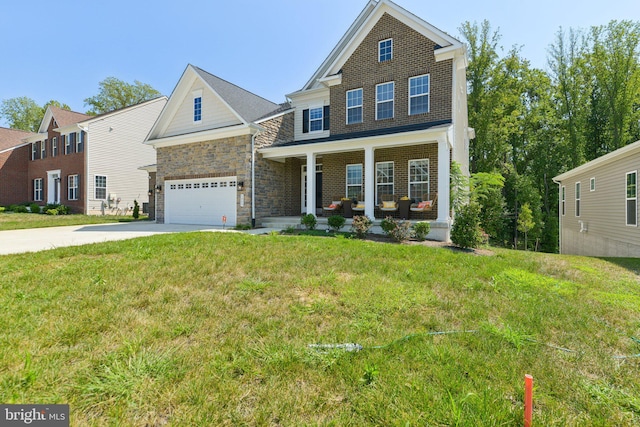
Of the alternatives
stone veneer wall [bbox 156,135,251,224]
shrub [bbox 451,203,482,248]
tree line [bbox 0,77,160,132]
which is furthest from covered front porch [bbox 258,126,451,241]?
tree line [bbox 0,77,160,132]

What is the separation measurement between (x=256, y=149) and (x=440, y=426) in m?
12.8

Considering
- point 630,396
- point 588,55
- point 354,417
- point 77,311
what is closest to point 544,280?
point 630,396

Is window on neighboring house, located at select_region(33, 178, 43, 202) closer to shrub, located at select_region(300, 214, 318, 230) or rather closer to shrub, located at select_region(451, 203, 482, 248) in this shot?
shrub, located at select_region(300, 214, 318, 230)

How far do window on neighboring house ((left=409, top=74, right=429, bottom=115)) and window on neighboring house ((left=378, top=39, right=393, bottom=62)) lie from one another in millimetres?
1552

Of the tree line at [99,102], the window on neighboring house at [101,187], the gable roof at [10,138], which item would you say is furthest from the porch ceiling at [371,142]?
the tree line at [99,102]

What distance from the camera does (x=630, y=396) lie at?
219cm

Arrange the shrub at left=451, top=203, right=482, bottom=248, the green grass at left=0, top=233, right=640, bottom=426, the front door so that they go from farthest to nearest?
the front door
the shrub at left=451, top=203, right=482, bottom=248
the green grass at left=0, top=233, right=640, bottom=426

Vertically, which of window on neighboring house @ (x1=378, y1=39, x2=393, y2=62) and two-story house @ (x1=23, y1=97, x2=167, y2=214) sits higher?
window on neighboring house @ (x1=378, y1=39, x2=393, y2=62)

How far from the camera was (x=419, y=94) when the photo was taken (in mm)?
12344

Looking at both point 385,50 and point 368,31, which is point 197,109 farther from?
point 385,50

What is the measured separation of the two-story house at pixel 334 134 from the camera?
11773 mm

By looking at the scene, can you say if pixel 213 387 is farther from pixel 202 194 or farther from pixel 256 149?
pixel 202 194

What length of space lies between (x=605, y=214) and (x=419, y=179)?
768 centimetres

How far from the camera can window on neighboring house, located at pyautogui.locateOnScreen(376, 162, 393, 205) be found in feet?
42.0
